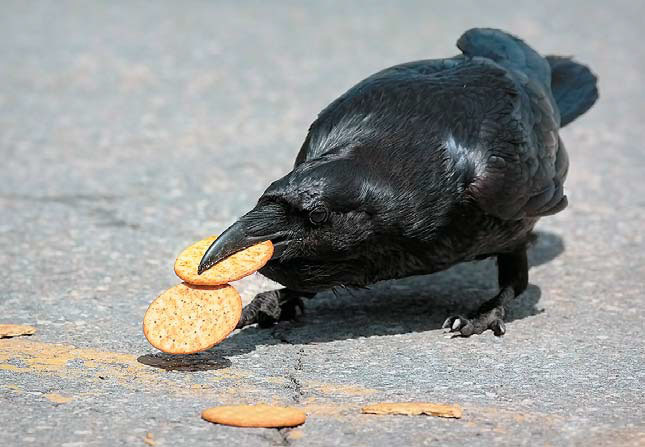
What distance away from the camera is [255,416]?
148 inches

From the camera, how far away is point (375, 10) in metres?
12.3

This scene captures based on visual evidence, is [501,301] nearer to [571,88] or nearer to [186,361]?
[186,361]

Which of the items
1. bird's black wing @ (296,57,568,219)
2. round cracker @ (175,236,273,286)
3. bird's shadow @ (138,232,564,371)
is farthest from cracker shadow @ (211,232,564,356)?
bird's black wing @ (296,57,568,219)

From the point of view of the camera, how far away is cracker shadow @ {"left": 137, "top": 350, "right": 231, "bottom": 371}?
436cm

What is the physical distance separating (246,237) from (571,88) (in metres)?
2.71

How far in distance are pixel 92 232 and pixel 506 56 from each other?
2317 mm

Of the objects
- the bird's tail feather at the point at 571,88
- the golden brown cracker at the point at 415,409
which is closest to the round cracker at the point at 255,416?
the golden brown cracker at the point at 415,409

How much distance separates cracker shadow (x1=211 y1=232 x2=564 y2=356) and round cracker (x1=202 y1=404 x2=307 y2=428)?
769 millimetres

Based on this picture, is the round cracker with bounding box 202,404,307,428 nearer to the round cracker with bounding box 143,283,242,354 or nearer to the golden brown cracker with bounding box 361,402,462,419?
the golden brown cracker with bounding box 361,402,462,419

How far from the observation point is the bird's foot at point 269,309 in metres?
5.04

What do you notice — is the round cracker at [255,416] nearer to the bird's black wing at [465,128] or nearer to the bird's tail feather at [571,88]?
the bird's black wing at [465,128]

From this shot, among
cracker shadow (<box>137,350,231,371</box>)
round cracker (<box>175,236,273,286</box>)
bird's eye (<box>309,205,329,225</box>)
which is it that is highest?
bird's eye (<box>309,205,329,225</box>)

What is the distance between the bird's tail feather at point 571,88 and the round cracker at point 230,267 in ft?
8.14

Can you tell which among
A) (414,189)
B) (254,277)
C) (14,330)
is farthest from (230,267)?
(254,277)
